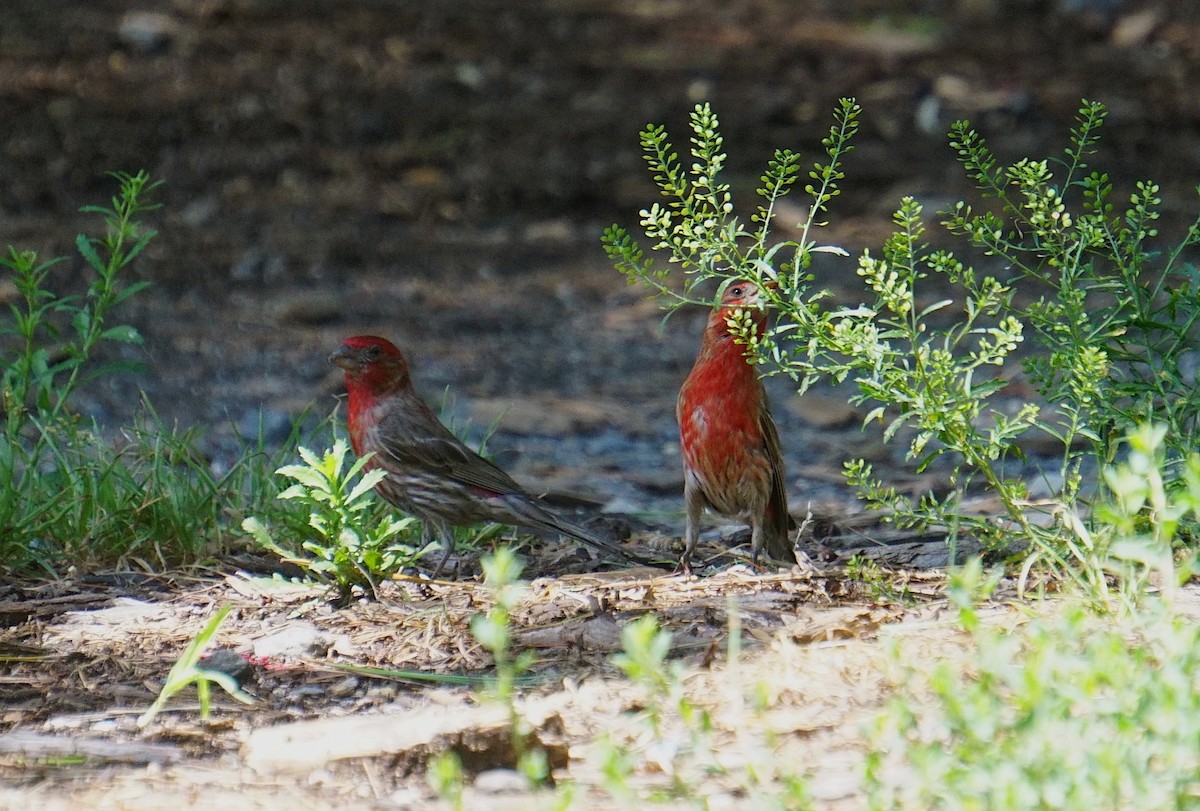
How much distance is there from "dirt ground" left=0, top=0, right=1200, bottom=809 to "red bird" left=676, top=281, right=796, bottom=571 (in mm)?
415

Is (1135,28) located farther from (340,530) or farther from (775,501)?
(340,530)

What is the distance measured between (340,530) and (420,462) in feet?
4.38

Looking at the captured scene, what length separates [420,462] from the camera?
5793mm

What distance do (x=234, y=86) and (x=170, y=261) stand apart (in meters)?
2.70

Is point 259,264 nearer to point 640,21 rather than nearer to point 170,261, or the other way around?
Answer: point 170,261

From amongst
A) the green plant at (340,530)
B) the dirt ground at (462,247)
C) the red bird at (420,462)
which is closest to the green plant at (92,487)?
the dirt ground at (462,247)

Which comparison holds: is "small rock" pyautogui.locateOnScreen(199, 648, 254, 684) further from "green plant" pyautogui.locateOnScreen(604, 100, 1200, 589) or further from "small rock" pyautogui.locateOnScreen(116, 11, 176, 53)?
"small rock" pyautogui.locateOnScreen(116, 11, 176, 53)

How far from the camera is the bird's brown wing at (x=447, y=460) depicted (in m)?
5.67

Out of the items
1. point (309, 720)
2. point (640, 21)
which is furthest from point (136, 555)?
point (640, 21)

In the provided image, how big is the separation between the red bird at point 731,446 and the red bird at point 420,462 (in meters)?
0.39

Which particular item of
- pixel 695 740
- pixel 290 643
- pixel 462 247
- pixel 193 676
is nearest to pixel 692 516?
pixel 290 643

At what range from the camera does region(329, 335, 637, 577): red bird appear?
5582 millimetres

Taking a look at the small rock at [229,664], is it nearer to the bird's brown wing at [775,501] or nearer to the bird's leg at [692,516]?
the bird's leg at [692,516]

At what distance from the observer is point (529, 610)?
15.0ft
